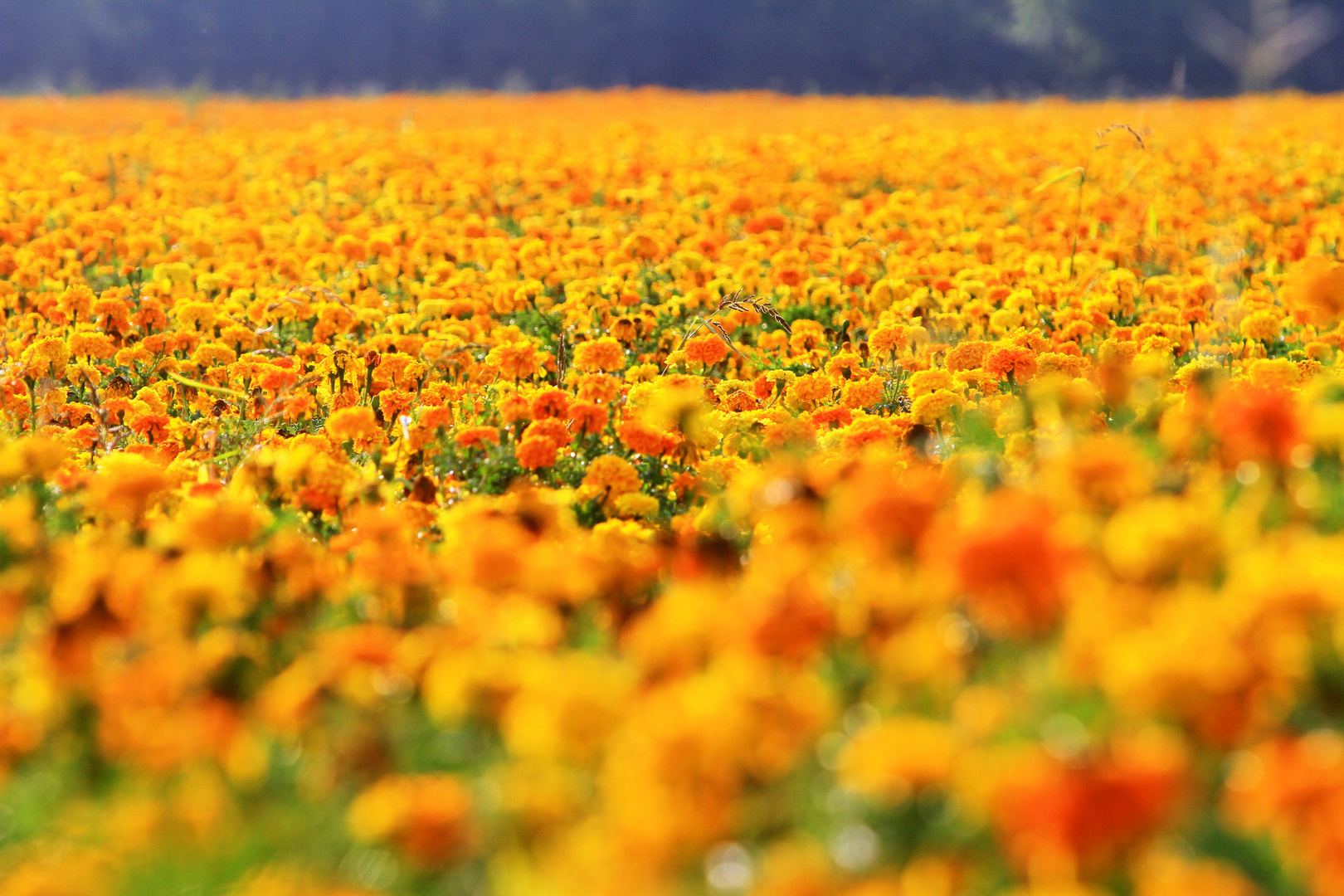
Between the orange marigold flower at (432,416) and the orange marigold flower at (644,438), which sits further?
the orange marigold flower at (432,416)

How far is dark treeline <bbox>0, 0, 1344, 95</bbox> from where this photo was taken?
28453 mm

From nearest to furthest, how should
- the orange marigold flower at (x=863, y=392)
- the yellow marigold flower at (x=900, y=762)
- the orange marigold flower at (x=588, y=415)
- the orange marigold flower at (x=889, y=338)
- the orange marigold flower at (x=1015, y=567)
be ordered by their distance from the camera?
the yellow marigold flower at (x=900, y=762) → the orange marigold flower at (x=1015, y=567) → the orange marigold flower at (x=588, y=415) → the orange marigold flower at (x=863, y=392) → the orange marigold flower at (x=889, y=338)

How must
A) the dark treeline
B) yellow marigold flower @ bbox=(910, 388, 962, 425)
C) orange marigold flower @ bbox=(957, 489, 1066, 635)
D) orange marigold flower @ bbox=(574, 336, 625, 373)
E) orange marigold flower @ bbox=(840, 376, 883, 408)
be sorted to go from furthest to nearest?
the dark treeline → orange marigold flower @ bbox=(574, 336, 625, 373) → orange marigold flower @ bbox=(840, 376, 883, 408) → yellow marigold flower @ bbox=(910, 388, 962, 425) → orange marigold flower @ bbox=(957, 489, 1066, 635)

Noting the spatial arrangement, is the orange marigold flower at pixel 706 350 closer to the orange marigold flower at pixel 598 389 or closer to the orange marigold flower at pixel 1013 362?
the orange marigold flower at pixel 598 389

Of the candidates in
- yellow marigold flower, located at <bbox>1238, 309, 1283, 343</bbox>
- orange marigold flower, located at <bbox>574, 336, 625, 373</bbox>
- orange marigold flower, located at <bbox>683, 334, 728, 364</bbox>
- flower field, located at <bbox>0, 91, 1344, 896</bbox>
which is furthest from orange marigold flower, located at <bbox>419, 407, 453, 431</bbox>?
yellow marigold flower, located at <bbox>1238, 309, 1283, 343</bbox>

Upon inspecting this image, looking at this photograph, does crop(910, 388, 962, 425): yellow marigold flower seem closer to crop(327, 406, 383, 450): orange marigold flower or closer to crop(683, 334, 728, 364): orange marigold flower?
crop(683, 334, 728, 364): orange marigold flower

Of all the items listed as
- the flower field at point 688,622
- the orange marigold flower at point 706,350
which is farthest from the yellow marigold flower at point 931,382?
the orange marigold flower at point 706,350

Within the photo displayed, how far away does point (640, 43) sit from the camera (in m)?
30.2

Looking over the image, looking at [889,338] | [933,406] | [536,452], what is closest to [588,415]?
[536,452]

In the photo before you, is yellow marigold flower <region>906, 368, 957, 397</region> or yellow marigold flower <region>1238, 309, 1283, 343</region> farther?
yellow marigold flower <region>1238, 309, 1283, 343</region>

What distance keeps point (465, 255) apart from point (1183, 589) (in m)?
5.28

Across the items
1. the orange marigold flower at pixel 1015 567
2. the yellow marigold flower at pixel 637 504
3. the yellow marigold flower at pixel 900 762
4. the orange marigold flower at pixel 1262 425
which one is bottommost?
the yellow marigold flower at pixel 637 504

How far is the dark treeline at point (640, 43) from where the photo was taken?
28.5 m

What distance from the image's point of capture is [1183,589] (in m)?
1.63
